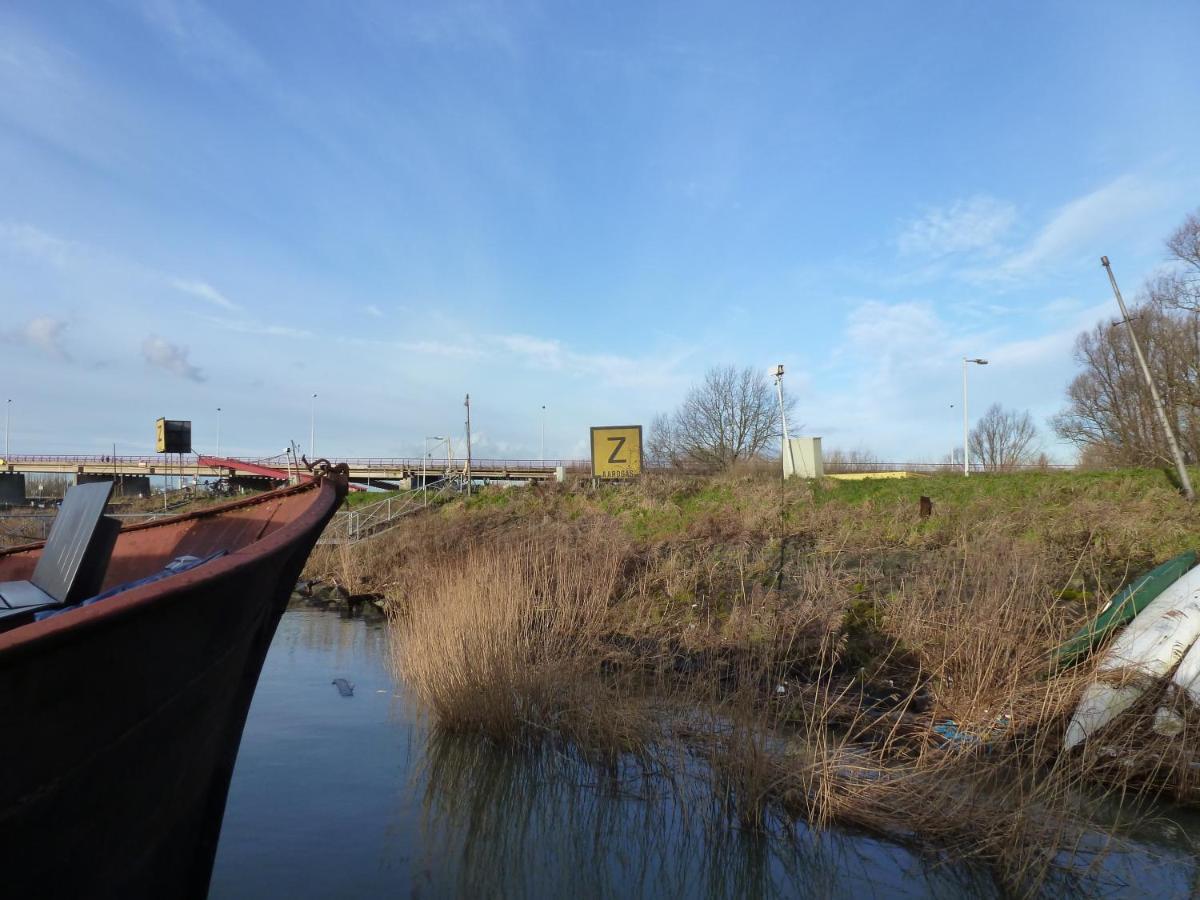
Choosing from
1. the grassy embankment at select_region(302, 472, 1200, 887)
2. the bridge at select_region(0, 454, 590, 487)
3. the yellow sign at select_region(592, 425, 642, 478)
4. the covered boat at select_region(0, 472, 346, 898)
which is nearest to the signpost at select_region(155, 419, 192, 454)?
the bridge at select_region(0, 454, 590, 487)

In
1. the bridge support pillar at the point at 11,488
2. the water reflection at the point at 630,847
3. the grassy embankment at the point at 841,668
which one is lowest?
the water reflection at the point at 630,847

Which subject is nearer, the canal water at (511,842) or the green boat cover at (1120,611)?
the canal water at (511,842)

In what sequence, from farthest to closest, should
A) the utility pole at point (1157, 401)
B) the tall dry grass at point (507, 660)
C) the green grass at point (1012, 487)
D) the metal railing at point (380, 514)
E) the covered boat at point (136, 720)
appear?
1. the metal railing at point (380, 514)
2. the green grass at point (1012, 487)
3. the utility pole at point (1157, 401)
4. the tall dry grass at point (507, 660)
5. the covered boat at point (136, 720)

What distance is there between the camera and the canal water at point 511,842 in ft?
15.6

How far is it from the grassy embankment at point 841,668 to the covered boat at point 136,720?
3.07 metres

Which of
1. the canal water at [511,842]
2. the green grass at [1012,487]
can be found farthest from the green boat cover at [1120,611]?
the green grass at [1012,487]

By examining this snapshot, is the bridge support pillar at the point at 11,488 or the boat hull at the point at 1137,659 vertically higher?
the bridge support pillar at the point at 11,488

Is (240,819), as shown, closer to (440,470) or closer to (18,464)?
(440,470)

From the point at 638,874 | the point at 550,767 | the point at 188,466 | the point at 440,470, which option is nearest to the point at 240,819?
the point at 550,767

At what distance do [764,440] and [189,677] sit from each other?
119ft

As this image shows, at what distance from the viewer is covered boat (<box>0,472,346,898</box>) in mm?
2459

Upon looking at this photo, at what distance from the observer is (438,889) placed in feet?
15.6

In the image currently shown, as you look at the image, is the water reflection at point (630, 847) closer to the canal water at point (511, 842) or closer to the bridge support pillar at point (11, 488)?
the canal water at point (511, 842)

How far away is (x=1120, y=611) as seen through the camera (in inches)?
264
